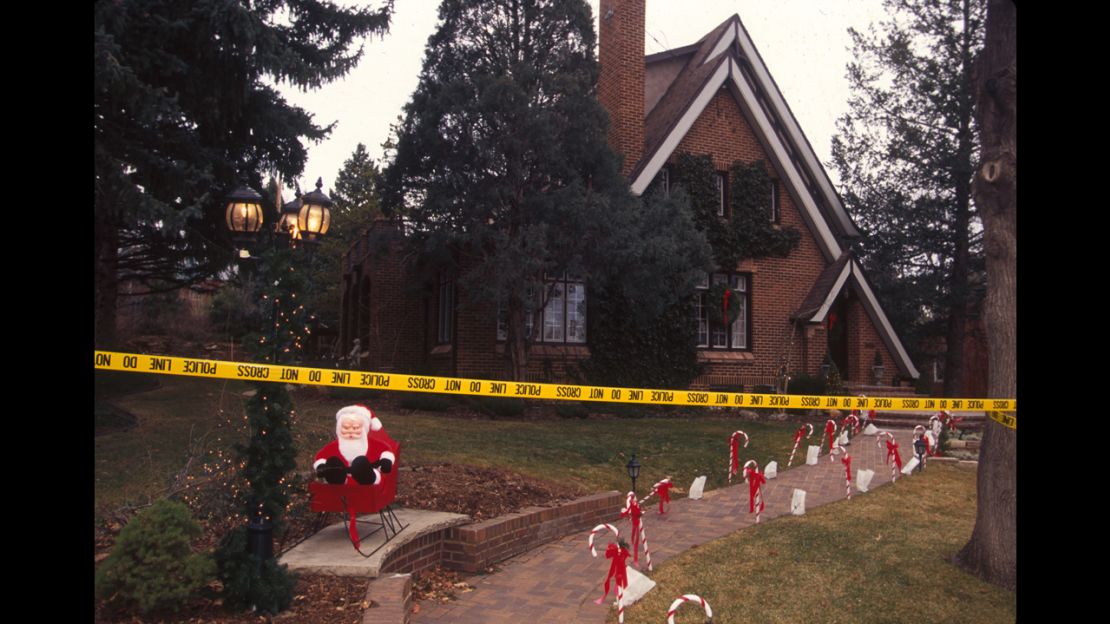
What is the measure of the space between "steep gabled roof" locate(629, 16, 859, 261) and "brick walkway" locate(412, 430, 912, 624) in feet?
32.9

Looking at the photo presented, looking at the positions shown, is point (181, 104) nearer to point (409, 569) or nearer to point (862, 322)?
point (409, 569)

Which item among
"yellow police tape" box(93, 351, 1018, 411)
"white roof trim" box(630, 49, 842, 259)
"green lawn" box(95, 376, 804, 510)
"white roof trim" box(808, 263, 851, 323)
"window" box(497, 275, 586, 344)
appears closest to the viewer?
"yellow police tape" box(93, 351, 1018, 411)

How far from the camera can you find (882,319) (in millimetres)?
21984

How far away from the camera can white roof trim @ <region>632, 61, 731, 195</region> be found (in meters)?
18.8

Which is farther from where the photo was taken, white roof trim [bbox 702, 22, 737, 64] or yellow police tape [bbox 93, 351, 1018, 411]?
white roof trim [bbox 702, 22, 737, 64]

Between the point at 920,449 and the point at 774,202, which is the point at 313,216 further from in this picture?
the point at 774,202

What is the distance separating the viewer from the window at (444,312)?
1884 cm

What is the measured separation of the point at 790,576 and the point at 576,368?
11.7 meters

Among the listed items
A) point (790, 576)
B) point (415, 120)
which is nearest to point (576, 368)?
point (415, 120)

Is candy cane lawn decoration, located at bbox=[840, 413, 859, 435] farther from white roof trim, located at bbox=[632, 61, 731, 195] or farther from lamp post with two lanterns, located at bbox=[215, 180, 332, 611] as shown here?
lamp post with two lanterns, located at bbox=[215, 180, 332, 611]

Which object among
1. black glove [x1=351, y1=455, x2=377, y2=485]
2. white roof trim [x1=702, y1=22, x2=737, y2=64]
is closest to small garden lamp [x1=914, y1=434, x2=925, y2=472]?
black glove [x1=351, y1=455, x2=377, y2=485]

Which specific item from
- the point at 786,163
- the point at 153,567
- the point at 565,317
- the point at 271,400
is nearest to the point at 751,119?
the point at 786,163

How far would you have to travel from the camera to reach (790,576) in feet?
22.1

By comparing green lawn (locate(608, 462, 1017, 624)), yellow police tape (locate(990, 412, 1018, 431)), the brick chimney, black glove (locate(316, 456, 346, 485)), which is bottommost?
green lawn (locate(608, 462, 1017, 624))
